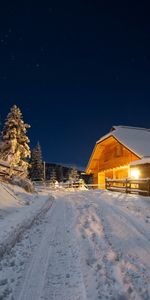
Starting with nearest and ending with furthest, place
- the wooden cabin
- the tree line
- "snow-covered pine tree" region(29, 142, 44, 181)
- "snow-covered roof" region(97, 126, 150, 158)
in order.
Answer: "snow-covered roof" region(97, 126, 150, 158) → the wooden cabin → the tree line → "snow-covered pine tree" region(29, 142, 44, 181)

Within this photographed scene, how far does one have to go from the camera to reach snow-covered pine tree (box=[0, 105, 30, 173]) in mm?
33531

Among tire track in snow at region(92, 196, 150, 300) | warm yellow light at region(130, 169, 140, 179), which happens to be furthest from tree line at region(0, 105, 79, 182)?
tire track in snow at region(92, 196, 150, 300)

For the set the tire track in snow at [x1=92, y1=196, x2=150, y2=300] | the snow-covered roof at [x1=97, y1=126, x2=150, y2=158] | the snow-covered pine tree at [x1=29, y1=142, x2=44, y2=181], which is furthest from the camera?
the snow-covered pine tree at [x1=29, y1=142, x2=44, y2=181]

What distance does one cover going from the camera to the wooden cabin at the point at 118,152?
2836 centimetres

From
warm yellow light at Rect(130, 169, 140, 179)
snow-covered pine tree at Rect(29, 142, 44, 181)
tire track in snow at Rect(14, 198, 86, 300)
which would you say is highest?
snow-covered pine tree at Rect(29, 142, 44, 181)

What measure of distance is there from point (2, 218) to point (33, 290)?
17.9ft

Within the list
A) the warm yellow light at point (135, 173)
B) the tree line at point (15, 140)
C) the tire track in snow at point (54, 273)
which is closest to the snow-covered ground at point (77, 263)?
the tire track in snow at point (54, 273)

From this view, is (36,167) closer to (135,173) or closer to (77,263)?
(135,173)

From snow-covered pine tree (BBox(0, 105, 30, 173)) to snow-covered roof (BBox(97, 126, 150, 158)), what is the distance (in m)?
10.3

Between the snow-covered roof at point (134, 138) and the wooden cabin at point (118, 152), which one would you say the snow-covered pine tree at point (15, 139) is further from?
the snow-covered roof at point (134, 138)

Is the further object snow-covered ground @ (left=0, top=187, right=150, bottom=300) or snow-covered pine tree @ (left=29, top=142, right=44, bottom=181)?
snow-covered pine tree @ (left=29, top=142, right=44, bottom=181)

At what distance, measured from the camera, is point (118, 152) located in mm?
33406

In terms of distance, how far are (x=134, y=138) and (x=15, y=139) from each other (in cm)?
1366

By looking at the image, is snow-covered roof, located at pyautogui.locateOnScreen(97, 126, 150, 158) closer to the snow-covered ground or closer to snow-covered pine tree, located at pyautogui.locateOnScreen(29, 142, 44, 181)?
the snow-covered ground
